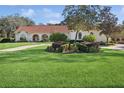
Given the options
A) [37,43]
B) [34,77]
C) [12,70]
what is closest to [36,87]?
[34,77]

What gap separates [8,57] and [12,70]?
0.36 meters

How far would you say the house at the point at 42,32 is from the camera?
6.32 metres

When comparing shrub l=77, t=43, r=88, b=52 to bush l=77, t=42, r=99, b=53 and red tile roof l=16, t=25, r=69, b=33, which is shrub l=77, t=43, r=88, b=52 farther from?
red tile roof l=16, t=25, r=69, b=33

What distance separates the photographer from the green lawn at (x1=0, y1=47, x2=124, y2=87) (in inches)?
215

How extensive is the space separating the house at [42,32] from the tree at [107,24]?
0.32ft

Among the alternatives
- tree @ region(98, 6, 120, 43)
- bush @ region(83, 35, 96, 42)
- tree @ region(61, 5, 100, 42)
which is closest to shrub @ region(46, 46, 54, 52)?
tree @ region(61, 5, 100, 42)

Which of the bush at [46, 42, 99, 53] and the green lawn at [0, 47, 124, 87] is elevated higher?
the bush at [46, 42, 99, 53]

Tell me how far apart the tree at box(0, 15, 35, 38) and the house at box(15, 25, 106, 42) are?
10cm

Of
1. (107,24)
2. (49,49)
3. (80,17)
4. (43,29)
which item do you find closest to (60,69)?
(49,49)

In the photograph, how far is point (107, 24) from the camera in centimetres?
631

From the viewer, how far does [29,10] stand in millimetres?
5930

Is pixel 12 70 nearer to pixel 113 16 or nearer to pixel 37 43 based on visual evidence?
pixel 37 43

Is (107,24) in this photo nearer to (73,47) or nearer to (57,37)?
(73,47)

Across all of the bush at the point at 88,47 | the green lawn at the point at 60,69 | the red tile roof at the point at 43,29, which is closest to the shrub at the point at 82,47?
the bush at the point at 88,47
